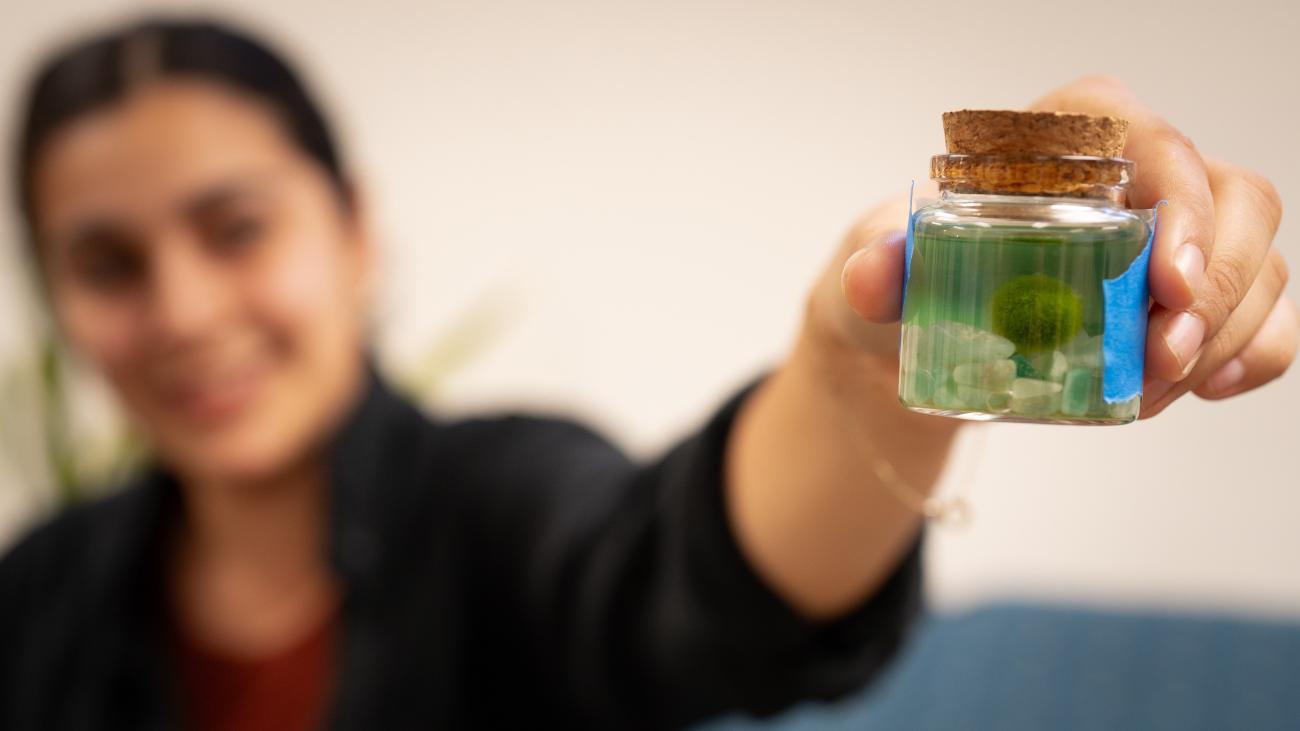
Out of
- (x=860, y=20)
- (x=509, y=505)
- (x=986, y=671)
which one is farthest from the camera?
(x=860, y=20)

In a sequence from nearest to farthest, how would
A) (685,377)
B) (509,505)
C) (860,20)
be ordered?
(509,505) → (860,20) → (685,377)

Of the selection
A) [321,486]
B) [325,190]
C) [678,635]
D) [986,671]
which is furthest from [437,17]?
[678,635]

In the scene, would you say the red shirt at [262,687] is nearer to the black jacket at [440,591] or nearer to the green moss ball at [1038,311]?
the black jacket at [440,591]

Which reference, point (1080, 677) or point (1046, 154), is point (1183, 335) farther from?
point (1080, 677)

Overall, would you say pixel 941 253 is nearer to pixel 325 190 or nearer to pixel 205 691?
pixel 325 190

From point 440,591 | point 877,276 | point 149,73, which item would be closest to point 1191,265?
point 877,276

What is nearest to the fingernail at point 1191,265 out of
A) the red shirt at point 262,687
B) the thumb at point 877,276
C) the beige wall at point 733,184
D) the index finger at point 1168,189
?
the index finger at point 1168,189
